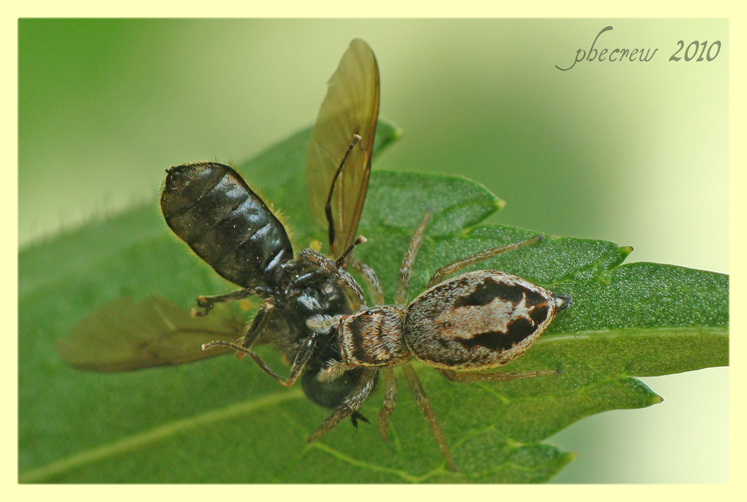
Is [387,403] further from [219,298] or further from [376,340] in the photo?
[219,298]

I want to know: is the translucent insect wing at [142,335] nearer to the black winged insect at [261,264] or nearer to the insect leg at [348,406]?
the black winged insect at [261,264]

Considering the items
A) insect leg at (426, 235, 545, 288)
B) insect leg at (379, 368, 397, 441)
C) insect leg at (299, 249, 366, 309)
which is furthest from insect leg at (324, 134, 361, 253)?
insect leg at (379, 368, 397, 441)

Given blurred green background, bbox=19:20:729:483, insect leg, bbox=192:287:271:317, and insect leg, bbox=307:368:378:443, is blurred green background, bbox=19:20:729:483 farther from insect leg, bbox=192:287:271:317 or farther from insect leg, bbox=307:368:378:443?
insect leg, bbox=307:368:378:443

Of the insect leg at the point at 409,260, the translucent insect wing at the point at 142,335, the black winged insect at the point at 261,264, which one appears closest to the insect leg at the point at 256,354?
the black winged insect at the point at 261,264

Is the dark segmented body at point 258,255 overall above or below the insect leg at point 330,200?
below

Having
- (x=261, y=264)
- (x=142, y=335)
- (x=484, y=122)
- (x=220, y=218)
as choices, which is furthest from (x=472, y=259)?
(x=142, y=335)

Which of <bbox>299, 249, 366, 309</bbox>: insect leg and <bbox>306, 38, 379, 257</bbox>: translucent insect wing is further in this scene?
<bbox>299, 249, 366, 309</bbox>: insect leg

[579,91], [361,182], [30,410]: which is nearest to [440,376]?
[361,182]
